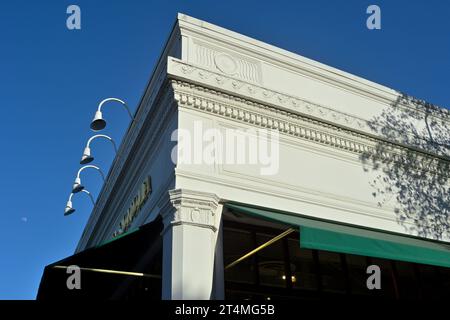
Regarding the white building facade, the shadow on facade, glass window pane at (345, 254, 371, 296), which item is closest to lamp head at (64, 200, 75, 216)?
the white building facade

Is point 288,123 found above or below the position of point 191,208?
above

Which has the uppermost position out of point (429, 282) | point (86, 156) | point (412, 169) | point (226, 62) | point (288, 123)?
point (226, 62)

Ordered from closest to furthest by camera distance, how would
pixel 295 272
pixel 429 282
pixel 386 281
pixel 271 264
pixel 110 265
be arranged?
pixel 110 265 < pixel 271 264 < pixel 295 272 < pixel 386 281 < pixel 429 282

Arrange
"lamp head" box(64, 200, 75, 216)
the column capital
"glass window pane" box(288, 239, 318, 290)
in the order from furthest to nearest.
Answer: "lamp head" box(64, 200, 75, 216)
"glass window pane" box(288, 239, 318, 290)
the column capital

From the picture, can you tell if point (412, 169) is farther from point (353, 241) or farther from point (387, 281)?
point (353, 241)

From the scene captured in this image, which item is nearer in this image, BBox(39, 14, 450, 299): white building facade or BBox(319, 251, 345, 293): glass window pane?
BBox(39, 14, 450, 299): white building facade

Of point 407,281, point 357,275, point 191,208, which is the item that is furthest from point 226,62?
point 407,281

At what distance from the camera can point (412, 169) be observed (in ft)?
33.7

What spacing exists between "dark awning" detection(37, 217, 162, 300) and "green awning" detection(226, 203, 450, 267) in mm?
1691

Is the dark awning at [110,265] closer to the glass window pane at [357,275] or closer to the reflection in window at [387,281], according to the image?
the glass window pane at [357,275]

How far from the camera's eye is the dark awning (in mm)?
7578

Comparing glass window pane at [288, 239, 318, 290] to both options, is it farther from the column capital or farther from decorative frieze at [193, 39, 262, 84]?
decorative frieze at [193, 39, 262, 84]

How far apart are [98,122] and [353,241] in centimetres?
604

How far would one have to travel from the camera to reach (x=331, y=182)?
901cm
